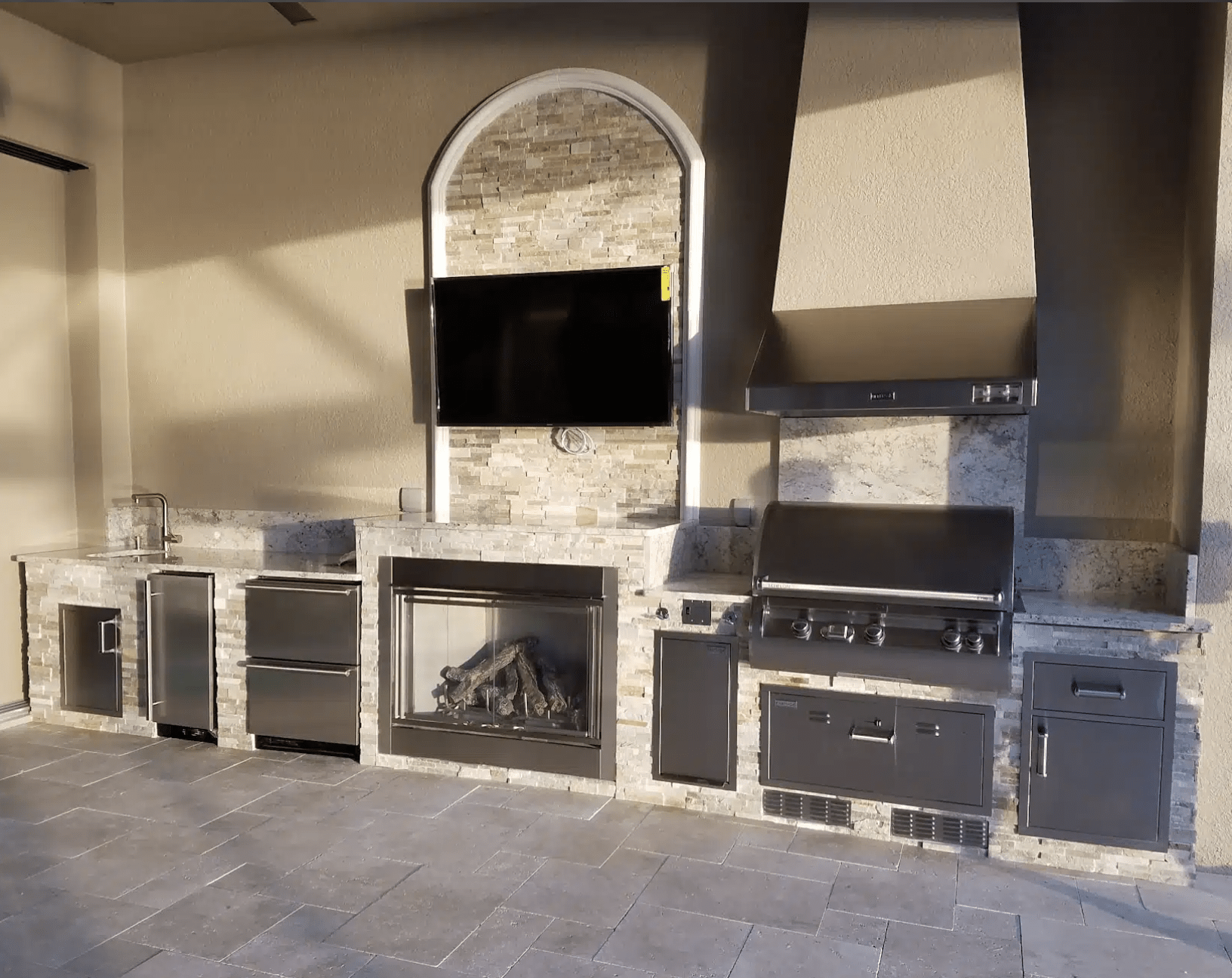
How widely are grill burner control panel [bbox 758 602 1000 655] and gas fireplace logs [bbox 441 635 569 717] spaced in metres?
1.02

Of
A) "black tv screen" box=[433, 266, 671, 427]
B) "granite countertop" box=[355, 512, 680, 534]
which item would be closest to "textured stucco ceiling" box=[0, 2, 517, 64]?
"black tv screen" box=[433, 266, 671, 427]

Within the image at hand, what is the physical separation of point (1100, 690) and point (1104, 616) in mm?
245

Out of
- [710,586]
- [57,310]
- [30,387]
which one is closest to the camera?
[710,586]

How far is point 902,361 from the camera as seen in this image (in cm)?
340

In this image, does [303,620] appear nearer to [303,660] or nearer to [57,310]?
[303,660]

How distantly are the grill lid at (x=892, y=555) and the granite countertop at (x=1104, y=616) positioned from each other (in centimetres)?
14

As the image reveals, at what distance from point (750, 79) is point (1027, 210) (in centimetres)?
137

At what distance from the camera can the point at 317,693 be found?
4301 mm

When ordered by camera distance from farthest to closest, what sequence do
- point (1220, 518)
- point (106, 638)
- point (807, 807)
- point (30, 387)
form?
point (30, 387) → point (106, 638) → point (807, 807) → point (1220, 518)

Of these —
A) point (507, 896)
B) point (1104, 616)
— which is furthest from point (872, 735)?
point (507, 896)

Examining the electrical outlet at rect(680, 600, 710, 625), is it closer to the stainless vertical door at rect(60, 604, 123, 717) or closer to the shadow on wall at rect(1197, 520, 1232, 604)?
the shadow on wall at rect(1197, 520, 1232, 604)

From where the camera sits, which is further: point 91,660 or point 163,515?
point 163,515

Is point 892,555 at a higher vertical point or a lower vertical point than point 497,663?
higher

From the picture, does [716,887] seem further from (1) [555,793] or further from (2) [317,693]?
(2) [317,693]
